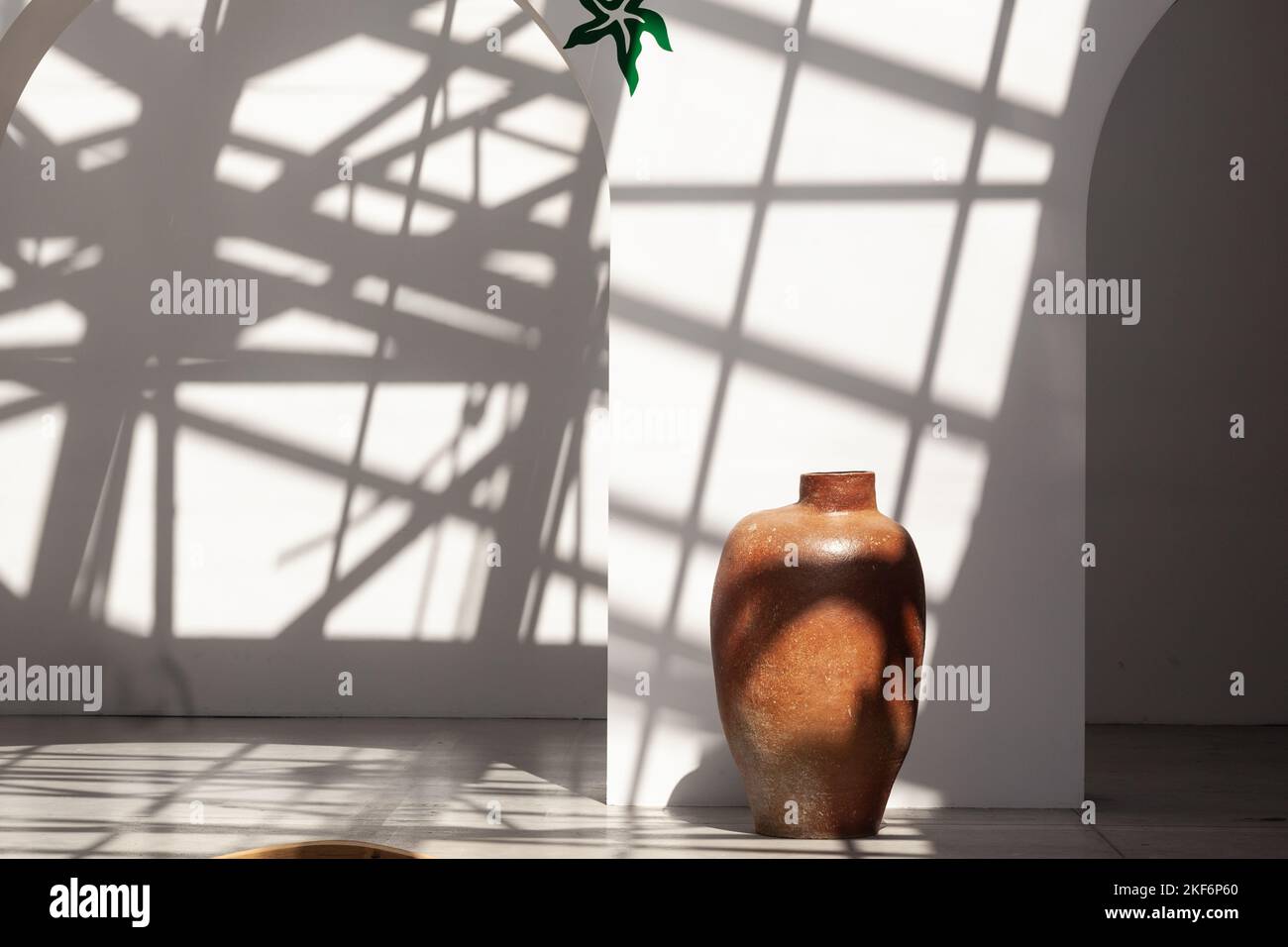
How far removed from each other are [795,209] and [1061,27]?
1.12 metres

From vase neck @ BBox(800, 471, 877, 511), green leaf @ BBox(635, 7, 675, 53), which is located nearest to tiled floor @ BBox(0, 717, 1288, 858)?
vase neck @ BBox(800, 471, 877, 511)

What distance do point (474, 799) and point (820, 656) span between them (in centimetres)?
160

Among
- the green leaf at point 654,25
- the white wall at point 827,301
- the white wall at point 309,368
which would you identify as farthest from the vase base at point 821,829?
the white wall at point 309,368

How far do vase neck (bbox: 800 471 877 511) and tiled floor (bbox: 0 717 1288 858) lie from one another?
1.06 meters

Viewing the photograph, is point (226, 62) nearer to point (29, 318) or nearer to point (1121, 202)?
point (29, 318)

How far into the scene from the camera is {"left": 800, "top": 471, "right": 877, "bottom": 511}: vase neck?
14.5ft

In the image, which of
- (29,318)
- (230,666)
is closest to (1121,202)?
(230,666)

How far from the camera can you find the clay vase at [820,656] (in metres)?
4.23

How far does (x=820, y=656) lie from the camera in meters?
4.23

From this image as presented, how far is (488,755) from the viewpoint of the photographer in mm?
6125

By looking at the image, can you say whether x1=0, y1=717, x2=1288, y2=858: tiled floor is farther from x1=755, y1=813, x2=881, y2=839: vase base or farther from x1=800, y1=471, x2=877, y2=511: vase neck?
x1=800, y1=471, x2=877, y2=511: vase neck

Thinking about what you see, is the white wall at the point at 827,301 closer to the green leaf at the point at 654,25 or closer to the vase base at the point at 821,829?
the green leaf at the point at 654,25

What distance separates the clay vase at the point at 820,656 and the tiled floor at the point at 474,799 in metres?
0.16

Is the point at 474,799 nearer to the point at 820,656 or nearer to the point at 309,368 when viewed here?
the point at 820,656
